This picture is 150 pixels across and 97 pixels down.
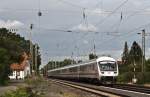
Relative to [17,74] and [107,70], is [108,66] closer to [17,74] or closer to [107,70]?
[107,70]

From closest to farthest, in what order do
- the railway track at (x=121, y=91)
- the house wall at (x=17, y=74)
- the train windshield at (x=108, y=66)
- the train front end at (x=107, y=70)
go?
the railway track at (x=121, y=91) → the train front end at (x=107, y=70) → the train windshield at (x=108, y=66) → the house wall at (x=17, y=74)

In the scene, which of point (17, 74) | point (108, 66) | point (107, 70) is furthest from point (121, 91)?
point (17, 74)

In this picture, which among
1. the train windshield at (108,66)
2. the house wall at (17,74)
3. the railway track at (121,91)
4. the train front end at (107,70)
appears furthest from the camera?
the house wall at (17,74)

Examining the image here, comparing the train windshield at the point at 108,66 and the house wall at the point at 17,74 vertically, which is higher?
the train windshield at the point at 108,66

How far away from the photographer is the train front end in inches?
2156

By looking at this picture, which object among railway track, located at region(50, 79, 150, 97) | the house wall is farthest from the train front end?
the house wall

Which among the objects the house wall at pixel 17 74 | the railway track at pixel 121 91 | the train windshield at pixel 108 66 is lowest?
the railway track at pixel 121 91

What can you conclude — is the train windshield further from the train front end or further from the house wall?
the house wall

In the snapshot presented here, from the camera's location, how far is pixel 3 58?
187 feet

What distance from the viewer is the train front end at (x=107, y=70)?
54753 mm

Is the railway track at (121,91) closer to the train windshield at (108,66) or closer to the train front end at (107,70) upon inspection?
the train front end at (107,70)

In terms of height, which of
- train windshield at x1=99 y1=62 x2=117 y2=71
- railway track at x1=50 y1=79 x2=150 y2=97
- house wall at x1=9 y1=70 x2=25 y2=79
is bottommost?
railway track at x1=50 y1=79 x2=150 y2=97

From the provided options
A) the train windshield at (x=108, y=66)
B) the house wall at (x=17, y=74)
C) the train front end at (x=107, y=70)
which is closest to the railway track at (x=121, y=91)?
the train front end at (x=107, y=70)

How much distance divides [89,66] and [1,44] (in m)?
18.0
